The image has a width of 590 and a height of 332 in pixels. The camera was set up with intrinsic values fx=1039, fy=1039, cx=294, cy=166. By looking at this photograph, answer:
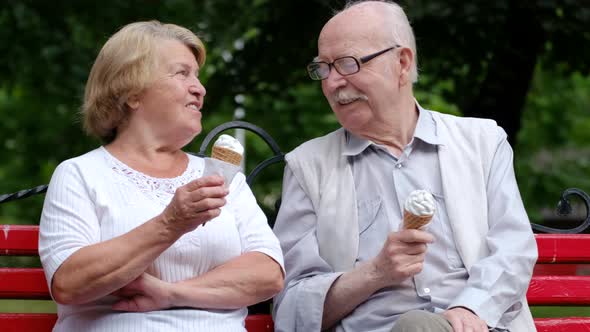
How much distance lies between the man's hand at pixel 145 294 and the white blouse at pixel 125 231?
0.9 inches

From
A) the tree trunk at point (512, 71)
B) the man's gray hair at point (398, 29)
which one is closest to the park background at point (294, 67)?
the tree trunk at point (512, 71)

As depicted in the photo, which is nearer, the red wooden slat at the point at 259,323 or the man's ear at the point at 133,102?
the man's ear at the point at 133,102

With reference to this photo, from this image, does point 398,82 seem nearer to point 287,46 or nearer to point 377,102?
point 377,102

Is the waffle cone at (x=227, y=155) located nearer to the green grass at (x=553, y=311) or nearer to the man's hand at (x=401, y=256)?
the man's hand at (x=401, y=256)

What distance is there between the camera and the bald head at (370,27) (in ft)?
12.2

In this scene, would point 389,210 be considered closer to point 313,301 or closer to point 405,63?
point 313,301

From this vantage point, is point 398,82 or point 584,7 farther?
point 584,7

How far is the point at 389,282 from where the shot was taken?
3406 mm

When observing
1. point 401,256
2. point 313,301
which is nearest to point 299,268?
point 313,301

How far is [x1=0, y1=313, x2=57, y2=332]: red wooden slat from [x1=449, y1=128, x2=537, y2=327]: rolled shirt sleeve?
1.45 m

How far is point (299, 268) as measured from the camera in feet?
11.8

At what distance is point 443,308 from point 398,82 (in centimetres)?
85

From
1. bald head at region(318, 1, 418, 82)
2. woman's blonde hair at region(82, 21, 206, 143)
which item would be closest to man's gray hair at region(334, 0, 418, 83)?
bald head at region(318, 1, 418, 82)

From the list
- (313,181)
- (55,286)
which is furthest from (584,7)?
(55,286)
